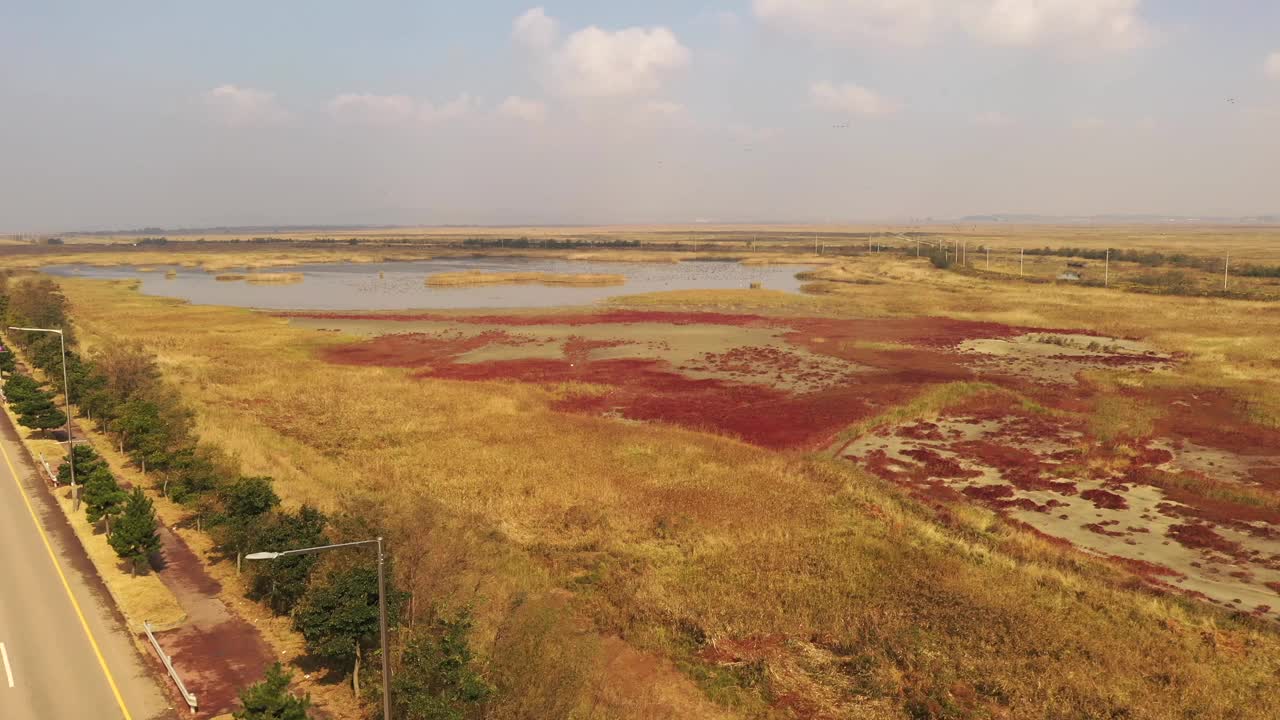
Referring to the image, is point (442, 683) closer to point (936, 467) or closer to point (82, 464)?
point (82, 464)

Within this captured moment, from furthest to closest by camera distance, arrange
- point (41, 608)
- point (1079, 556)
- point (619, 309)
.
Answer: point (619, 309) → point (1079, 556) → point (41, 608)

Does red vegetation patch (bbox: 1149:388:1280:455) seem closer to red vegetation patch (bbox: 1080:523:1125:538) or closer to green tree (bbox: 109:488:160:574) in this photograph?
red vegetation patch (bbox: 1080:523:1125:538)

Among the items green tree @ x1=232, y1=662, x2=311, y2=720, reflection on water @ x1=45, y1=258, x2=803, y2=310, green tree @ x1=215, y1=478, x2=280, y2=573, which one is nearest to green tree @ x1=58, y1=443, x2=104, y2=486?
green tree @ x1=215, y1=478, x2=280, y2=573

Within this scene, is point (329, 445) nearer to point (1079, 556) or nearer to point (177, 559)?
point (177, 559)

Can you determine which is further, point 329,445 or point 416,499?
point 329,445

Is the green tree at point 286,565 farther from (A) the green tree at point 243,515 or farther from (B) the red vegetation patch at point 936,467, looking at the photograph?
(B) the red vegetation patch at point 936,467

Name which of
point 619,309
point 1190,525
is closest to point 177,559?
point 1190,525

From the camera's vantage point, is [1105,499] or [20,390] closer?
[1105,499]

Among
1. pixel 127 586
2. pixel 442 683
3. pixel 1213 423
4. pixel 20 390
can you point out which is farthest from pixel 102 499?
pixel 1213 423
